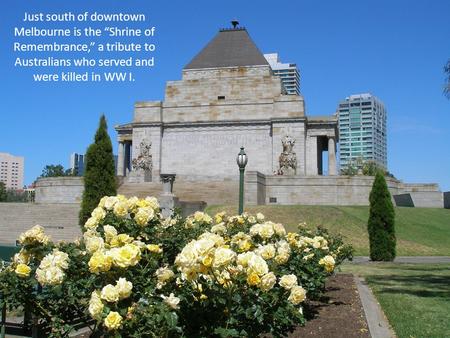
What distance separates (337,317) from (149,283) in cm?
469

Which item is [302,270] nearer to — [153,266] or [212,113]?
[153,266]

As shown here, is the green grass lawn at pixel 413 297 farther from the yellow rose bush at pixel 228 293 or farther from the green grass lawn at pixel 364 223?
the green grass lawn at pixel 364 223

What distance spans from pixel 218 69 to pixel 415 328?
45.3 meters

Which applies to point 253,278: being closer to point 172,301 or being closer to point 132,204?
point 172,301

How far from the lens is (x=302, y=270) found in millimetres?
7953

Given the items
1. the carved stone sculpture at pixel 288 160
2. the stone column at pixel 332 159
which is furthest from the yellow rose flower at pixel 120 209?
the stone column at pixel 332 159

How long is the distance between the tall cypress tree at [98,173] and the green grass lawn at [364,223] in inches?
256

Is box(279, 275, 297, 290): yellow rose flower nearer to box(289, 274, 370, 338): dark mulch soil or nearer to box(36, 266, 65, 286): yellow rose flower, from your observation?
box(36, 266, 65, 286): yellow rose flower

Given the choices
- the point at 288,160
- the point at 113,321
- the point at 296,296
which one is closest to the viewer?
the point at 113,321

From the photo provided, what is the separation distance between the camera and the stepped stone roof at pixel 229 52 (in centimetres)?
5072

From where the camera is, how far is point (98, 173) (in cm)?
2759

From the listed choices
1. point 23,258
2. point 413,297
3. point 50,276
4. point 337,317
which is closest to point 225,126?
point 413,297

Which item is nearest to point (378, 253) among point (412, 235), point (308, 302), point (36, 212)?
point (412, 235)

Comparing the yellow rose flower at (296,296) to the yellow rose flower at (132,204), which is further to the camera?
the yellow rose flower at (132,204)
